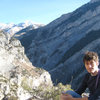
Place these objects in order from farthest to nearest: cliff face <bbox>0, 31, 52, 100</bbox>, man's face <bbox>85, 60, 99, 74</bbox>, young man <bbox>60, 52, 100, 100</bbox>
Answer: cliff face <bbox>0, 31, 52, 100</bbox> → man's face <bbox>85, 60, 99, 74</bbox> → young man <bbox>60, 52, 100, 100</bbox>

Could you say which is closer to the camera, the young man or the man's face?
the young man

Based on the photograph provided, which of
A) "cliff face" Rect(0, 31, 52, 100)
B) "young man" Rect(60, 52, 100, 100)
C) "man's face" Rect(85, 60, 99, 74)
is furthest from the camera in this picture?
"cliff face" Rect(0, 31, 52, 100)

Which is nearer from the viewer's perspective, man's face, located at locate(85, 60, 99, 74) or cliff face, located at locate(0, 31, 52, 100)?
man's face, located at locate(85, 60, 99, 74)

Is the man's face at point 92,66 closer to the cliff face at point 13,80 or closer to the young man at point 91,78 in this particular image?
the young man at point 91,78

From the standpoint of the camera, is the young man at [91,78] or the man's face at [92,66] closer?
the young man at [91,78]

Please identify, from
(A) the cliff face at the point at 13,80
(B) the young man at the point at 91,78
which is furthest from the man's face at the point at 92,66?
(A) the cliff face at the point at 13,80

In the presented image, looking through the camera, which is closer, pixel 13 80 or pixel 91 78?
pixel 91 78

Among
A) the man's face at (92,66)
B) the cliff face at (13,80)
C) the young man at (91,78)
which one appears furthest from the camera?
the cliff face at (13,80)

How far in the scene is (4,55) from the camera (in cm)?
19350

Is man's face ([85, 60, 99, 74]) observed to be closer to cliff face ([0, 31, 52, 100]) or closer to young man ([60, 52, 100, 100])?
young man ([60, 52, 100, 100])

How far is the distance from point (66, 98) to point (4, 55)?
191 metres

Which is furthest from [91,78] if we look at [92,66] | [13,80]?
[13,80]

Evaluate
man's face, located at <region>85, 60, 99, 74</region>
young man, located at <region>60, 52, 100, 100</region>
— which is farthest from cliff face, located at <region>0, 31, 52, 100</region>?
man's face, located at <region>85, 60, 99, 74</region>

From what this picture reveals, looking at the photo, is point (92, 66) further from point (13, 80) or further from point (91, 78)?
point (13, 80)
